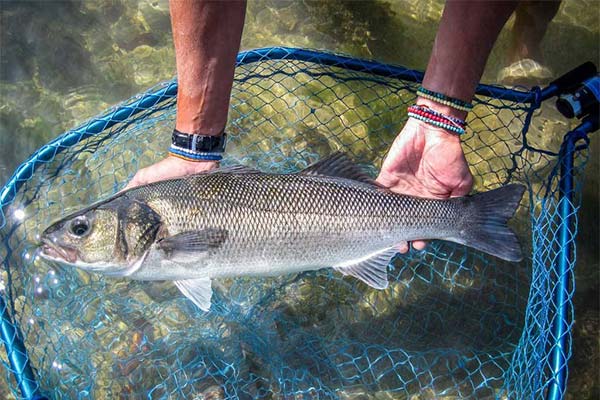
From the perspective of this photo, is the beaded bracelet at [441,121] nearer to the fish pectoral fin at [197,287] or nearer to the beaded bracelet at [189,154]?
the beaded bracelet at [189,154]

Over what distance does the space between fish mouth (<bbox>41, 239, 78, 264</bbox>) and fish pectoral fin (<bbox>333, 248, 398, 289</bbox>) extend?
5.08ft

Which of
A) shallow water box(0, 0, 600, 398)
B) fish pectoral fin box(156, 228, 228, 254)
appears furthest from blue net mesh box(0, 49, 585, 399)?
shallow water box(0, 0, 600, 398)

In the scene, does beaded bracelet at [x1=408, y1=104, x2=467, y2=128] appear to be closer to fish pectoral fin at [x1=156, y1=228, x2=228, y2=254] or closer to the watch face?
the watch face

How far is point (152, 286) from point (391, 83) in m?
2.54

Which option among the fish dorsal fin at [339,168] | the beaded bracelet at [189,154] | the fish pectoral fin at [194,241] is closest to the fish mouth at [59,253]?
the fish pectoral fin at [194,241]

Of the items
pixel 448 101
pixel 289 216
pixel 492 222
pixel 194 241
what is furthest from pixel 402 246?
pixel 194 241

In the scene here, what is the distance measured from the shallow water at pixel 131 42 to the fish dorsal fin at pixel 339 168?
9.34ft

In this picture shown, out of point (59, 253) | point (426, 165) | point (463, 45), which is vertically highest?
point (463, 45)

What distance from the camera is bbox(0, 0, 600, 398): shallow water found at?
209 inches

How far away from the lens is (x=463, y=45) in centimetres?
303

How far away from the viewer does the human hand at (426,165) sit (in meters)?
3.28

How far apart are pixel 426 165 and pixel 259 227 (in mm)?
1243

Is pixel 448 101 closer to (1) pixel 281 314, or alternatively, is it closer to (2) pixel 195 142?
(2) pixel 195 142

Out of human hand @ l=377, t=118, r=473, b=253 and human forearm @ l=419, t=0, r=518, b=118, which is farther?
human hand @ l=377, t=118, r=473, b=253
